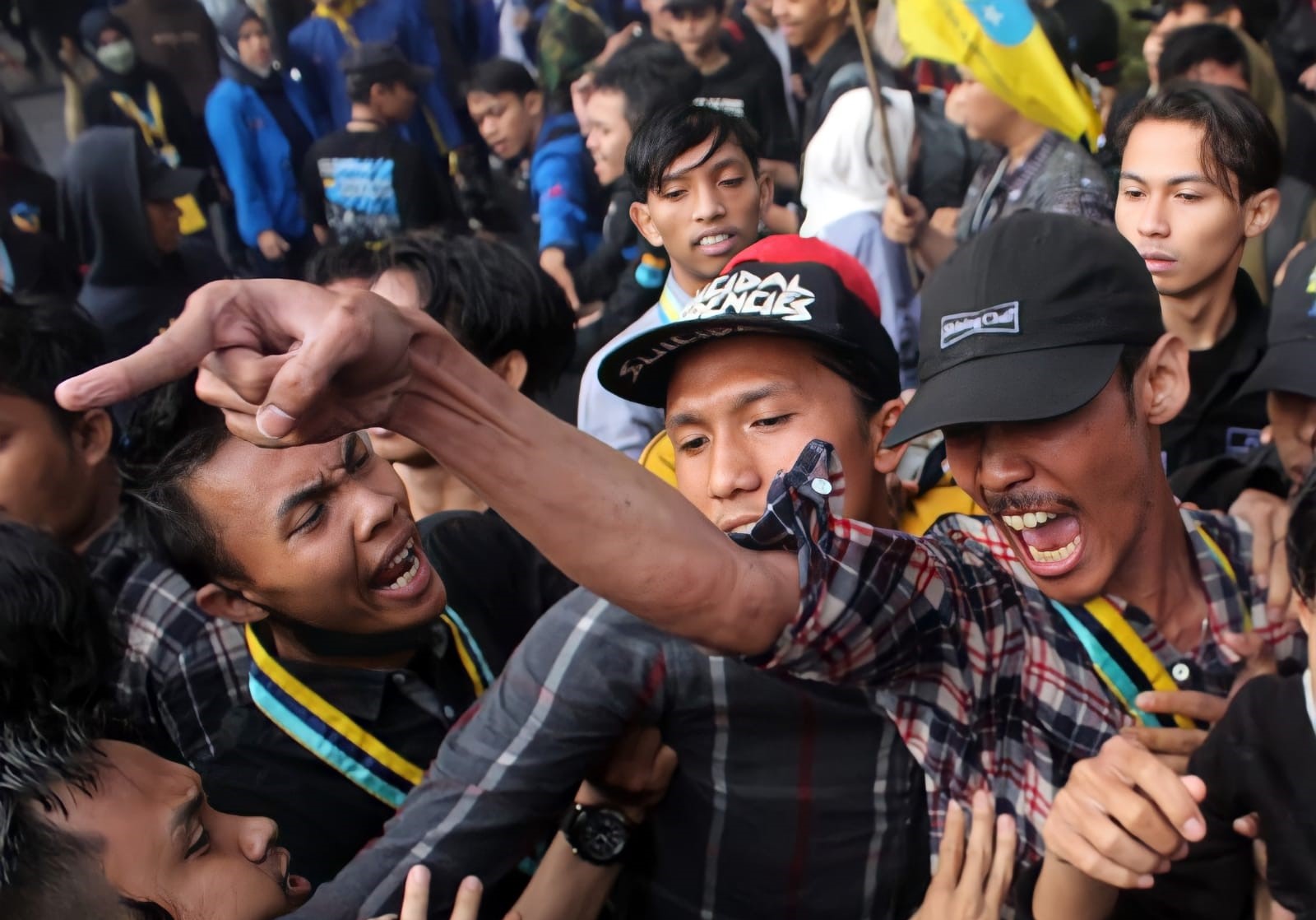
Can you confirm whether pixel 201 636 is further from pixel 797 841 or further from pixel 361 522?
pixel 797 841

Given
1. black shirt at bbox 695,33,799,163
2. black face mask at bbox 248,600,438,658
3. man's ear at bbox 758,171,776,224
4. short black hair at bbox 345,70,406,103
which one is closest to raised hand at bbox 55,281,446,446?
black face mask at bbox 248,600,438,658

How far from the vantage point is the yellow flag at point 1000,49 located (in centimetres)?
258

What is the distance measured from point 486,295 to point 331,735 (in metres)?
1.12

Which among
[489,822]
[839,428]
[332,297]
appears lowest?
[489,822]

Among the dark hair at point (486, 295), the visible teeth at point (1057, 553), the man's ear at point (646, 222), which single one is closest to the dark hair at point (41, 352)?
the dark hair at point (486, 295)

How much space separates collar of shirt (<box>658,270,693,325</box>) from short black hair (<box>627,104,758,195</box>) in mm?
202

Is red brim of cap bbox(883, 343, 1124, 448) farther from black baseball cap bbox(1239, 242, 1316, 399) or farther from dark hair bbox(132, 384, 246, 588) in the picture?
dark hair bbox(132, 384, 246, 588)

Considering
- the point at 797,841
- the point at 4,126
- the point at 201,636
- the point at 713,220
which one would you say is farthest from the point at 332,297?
the point at 4,126

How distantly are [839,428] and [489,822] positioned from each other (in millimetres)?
703

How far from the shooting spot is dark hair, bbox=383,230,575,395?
8.22 feet

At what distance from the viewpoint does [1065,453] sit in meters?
1.39

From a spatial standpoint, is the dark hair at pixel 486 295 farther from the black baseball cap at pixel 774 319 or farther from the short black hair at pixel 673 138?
the black baseball cap at pixel 774 319

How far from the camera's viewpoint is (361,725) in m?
1.70

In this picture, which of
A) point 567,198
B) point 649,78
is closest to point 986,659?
point 649,78
